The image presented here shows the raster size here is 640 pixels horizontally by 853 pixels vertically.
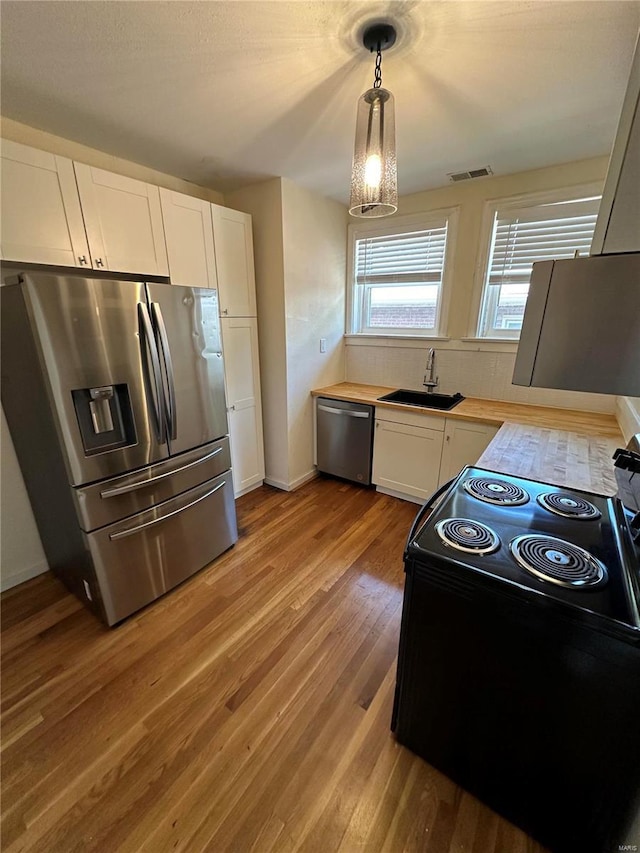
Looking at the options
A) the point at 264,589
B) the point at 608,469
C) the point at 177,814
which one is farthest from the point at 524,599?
the point at 264,589

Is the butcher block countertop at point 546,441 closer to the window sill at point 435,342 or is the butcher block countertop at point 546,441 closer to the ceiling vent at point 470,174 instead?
the window sill at point 435,342

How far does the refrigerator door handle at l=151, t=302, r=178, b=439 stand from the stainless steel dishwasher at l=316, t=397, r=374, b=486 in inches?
62.3

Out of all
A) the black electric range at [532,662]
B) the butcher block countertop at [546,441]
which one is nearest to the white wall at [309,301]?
the butcher block countertop at [546,441]

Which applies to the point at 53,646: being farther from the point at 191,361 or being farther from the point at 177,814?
the point at 191,361

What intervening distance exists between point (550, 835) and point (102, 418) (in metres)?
2.24

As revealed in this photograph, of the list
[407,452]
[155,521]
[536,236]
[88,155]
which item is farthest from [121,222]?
[536,236]

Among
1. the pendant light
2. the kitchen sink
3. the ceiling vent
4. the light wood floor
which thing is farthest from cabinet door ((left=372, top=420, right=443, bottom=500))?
the ceiling vent

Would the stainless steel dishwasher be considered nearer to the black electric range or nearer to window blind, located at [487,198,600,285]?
window blind, located at [487,198,600,285]

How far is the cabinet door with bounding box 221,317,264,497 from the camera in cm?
274

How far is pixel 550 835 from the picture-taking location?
1038 mm

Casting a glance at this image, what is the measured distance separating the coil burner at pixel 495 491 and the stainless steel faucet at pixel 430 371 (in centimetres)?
177

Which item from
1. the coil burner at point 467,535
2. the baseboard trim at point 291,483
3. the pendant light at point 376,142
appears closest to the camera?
the coil burner at point 467,535

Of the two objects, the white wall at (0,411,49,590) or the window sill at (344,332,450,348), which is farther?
the window sill at (344,332,450,348)

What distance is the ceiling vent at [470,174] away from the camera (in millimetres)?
2469
